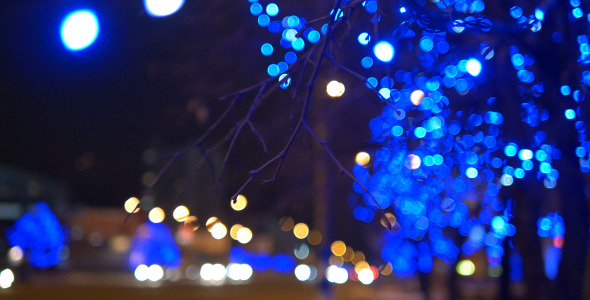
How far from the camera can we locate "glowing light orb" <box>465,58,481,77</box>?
7.49 meters

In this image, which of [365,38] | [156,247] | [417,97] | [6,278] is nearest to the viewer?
[365,38]

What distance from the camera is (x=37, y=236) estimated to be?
37.2 meters

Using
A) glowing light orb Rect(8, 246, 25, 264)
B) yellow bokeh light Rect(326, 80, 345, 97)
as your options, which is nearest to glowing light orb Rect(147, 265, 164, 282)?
glowing light orb Rect(8, 246, 25, 264)

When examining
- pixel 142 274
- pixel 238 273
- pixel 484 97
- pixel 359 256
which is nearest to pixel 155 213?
pixel 484 97

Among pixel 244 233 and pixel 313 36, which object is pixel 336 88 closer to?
pixel 313 36

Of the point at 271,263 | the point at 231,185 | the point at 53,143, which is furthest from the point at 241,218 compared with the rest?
the point at 271,263

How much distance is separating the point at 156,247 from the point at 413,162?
125ft

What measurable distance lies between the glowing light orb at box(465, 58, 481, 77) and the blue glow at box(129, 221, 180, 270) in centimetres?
3763

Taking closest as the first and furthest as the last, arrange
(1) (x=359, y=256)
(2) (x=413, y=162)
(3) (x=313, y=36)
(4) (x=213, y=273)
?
(2) (x=413, y=162) → (3) (x=313, y=36) → (4) (x=213, y=273) → (1) (x=359, y=256)

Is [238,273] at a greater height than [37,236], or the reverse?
[37,236]

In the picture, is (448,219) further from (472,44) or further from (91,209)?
(91,209)

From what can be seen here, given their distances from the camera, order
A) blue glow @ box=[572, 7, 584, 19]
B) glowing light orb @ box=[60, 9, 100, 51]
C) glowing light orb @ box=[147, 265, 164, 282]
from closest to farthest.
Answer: glowing light orb @ box=[60, 9, 100, 51] < blue glow @ box=[572, 7, 584, 19] < glowing light orb @ box=[147, 265, 164, 282]

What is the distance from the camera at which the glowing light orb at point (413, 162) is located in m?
9.00

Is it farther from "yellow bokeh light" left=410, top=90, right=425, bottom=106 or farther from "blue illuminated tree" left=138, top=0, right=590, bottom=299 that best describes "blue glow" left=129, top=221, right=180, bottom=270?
"yellow bokeh light" left=410, top=90, right=425, bottom=106
